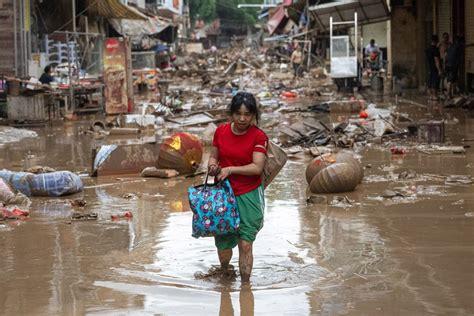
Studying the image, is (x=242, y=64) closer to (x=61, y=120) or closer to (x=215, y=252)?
(x=61, y=120)

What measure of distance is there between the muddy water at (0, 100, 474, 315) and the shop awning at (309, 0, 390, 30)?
1889cm

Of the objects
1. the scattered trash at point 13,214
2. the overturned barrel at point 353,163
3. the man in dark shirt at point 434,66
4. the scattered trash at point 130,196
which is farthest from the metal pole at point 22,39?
the scattered trash at point 13,214

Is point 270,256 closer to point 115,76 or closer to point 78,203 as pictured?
point 78,203

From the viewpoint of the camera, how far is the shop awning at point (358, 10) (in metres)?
29.3

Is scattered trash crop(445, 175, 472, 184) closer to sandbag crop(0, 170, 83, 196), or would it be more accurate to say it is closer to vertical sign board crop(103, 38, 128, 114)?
sandbag crop(0, 170, 83, 196)

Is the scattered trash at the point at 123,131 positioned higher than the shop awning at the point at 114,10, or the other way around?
the shop awning at the point at 114,10

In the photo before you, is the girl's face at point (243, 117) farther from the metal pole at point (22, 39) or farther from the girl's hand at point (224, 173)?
the metal pole at point (22, 39)

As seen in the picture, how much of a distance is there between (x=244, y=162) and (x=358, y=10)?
82.4ft

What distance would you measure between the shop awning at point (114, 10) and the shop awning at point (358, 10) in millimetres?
6796

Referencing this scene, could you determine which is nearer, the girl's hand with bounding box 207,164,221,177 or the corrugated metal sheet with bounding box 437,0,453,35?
the girl's hand with bounding box 207,164,221,177

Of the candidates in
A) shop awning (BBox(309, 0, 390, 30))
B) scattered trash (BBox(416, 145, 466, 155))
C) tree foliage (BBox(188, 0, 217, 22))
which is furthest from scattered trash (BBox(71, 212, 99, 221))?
tree foliage (BBox(188, 0, 217, 22))

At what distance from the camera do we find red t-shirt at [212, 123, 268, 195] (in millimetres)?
6062

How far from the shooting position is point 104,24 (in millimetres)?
36375

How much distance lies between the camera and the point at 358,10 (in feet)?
99.5
